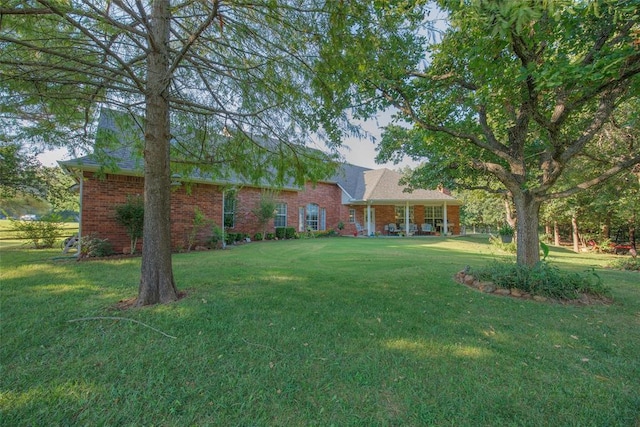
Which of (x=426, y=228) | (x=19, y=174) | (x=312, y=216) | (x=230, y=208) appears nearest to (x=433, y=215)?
(x=426, y=228)

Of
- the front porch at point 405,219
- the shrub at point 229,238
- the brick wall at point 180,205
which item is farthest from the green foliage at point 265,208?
the front porch at point 405,219

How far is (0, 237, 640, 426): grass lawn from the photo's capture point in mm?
2068

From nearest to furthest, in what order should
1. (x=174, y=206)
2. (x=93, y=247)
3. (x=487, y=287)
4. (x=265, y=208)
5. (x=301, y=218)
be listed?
(x=487, y=287) → (x=93, y=247) → (x=174, y=206) → (x=265, y=208) → (x=301, y=218)

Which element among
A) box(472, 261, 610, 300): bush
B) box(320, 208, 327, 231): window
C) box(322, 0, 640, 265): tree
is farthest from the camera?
box(320, 208, 327, 231): window

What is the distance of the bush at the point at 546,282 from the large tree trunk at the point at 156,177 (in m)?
6.21

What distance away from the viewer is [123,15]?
430 cm

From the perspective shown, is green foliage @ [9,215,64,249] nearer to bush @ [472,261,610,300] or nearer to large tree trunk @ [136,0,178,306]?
large tree trunk @ [136,0,178,306]

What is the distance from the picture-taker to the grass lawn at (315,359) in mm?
2068

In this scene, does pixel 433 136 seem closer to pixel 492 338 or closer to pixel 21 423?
pixel 492 338

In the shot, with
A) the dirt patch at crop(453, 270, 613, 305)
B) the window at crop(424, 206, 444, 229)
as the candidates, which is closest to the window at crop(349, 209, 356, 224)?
the window at crop(424, 206, 444, 229)

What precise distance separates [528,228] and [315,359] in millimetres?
5391

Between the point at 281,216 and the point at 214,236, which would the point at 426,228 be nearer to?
the point at 281,216

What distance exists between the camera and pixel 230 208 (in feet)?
46.8

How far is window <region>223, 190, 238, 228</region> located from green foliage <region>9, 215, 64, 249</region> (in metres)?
7.27
